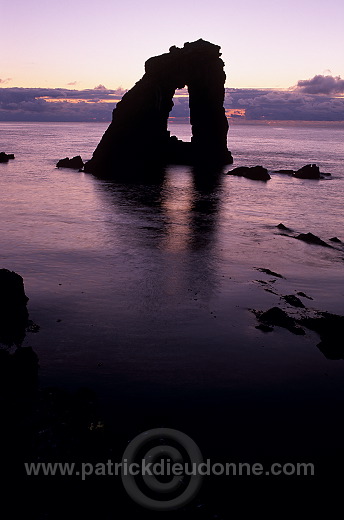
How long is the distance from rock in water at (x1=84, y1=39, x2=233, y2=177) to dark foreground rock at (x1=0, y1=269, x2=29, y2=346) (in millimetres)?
58837

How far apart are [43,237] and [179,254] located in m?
11.2

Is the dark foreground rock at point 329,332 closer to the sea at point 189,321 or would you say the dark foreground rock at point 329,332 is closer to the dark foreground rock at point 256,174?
the sea at point 189,321

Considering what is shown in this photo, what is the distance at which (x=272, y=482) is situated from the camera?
9.62 meters

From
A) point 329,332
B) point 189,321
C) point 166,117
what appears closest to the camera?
point 329,332

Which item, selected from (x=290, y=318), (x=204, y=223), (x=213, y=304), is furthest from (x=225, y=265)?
(x=204, y=223)

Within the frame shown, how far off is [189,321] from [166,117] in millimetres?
A: 76866

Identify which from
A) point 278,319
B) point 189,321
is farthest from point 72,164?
point 278,319
